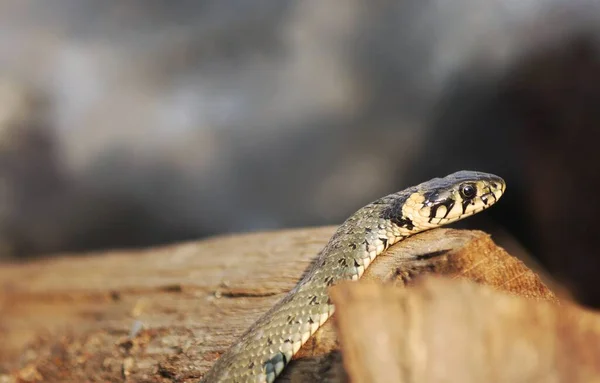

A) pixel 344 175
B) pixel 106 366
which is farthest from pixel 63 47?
pixel 106 366

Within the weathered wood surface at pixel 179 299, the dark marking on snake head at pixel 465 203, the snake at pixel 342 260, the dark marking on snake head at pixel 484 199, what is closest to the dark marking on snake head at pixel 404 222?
the snake at pixel 342 260

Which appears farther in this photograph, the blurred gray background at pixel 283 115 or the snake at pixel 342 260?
the blurred gray background at pixel 283 115

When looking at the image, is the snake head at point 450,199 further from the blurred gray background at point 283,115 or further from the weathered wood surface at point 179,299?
the blurred gray background at point 283,115

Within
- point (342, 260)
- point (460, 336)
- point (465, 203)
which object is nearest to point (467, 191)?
point (465, 203)

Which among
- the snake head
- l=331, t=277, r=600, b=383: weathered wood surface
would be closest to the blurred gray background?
the snake head

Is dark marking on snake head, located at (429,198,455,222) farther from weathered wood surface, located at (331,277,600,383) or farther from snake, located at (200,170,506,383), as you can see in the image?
weathered wood surface, located at (331,277,600,383)

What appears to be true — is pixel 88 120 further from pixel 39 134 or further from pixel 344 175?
pixel 344 175

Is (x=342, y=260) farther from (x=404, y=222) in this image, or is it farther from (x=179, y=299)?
(x=179, y=299)
